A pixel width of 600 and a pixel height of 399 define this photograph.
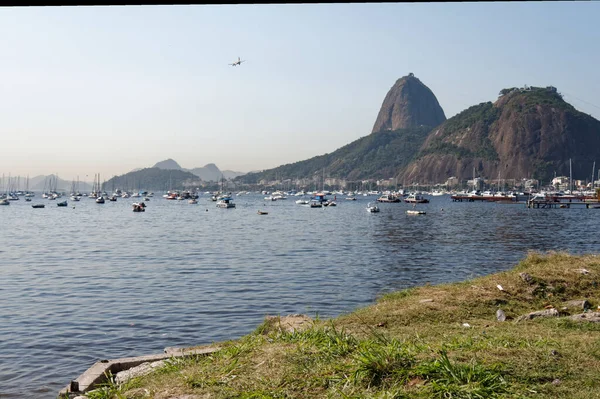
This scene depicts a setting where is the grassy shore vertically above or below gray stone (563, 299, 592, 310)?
above

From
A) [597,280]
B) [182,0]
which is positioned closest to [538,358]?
[182,0]

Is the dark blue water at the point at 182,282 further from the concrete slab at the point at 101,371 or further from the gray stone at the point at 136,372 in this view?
the gray stone at the point at 136,372

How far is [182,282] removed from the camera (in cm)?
2517

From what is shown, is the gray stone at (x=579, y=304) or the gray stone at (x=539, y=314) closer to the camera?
the gray stone at (x=539, y=314)

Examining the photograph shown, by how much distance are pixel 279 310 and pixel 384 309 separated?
19.5 ft

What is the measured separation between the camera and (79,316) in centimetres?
1814

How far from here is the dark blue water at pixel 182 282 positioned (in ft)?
47.5

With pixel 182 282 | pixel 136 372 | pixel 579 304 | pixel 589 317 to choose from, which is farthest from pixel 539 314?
pixel 182 282

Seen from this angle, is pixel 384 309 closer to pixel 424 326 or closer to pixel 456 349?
pixel 424 326

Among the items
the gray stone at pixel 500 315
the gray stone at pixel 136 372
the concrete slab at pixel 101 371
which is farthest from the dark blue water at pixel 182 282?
the gray stone at pixel 500 315

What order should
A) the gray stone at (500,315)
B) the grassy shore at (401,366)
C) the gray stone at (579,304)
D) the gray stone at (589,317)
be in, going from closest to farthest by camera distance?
the grassy shore at (401,366), the gray stone at (589,317), the gray stone at (500,315), the gray stone at (579,304)

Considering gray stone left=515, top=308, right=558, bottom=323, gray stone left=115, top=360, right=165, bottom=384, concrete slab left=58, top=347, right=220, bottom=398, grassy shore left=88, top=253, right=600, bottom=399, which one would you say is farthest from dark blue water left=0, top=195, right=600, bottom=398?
gray stone left=515, top=308, right=558, bottom=323

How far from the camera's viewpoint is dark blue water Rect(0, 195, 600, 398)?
1448cm

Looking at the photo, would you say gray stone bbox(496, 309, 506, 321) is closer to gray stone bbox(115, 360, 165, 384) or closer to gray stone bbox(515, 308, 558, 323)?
gray stone bbox(515, 308, 558, 323)
